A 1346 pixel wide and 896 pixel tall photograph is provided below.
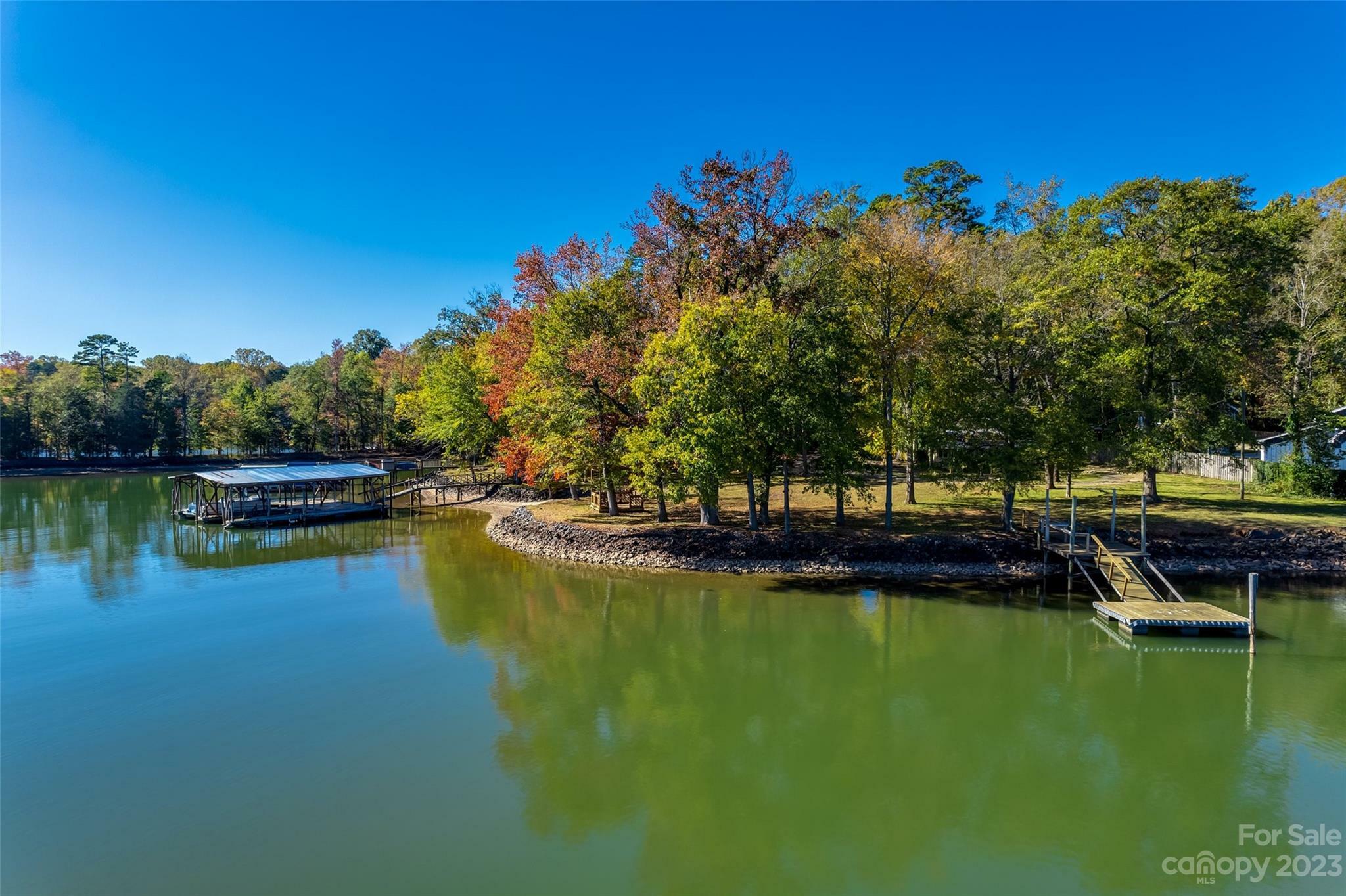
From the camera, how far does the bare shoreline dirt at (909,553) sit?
21.4 meters

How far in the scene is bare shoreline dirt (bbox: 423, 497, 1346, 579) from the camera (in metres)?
21.4

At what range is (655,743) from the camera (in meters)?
11.4

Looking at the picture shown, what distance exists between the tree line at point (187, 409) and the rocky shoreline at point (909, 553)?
47.8m

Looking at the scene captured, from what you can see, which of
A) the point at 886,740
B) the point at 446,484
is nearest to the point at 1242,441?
the point at 886,740

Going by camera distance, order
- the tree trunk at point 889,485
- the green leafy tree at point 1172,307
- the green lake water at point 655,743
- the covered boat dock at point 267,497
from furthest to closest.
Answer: the covered boat dock at point 267,497 < the green leafy tree at point 1172,307 < the tree trunk at point 889,485 < the green lake water at point 655,743

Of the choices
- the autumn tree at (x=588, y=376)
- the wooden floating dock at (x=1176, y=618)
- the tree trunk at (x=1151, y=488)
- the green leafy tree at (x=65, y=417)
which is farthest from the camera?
the green leafy tree at (x=65, y=417)

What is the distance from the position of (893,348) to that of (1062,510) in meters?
9.47

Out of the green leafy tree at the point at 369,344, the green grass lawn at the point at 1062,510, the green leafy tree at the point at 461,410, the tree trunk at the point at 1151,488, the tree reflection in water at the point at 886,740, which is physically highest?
the green leafy tree at the point at 369,344

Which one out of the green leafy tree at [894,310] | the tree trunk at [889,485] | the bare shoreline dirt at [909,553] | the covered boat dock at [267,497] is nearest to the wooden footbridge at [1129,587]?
the bare shoreline dirt at [909,553]

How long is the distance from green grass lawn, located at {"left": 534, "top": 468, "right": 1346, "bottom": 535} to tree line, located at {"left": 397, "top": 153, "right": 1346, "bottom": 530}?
3.33 ft

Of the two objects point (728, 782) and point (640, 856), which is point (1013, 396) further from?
point (640, 856)

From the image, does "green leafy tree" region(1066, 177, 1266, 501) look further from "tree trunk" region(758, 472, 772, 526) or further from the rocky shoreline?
"tree trunk" region(758, 472, 772, 526)

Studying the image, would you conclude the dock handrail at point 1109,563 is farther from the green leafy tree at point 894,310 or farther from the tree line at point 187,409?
the tree line at point 187,409

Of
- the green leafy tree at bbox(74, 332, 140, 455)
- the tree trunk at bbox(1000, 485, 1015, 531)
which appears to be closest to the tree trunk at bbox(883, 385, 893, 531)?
the tree trunk at bbox(1000, 485, 1015, 531)
